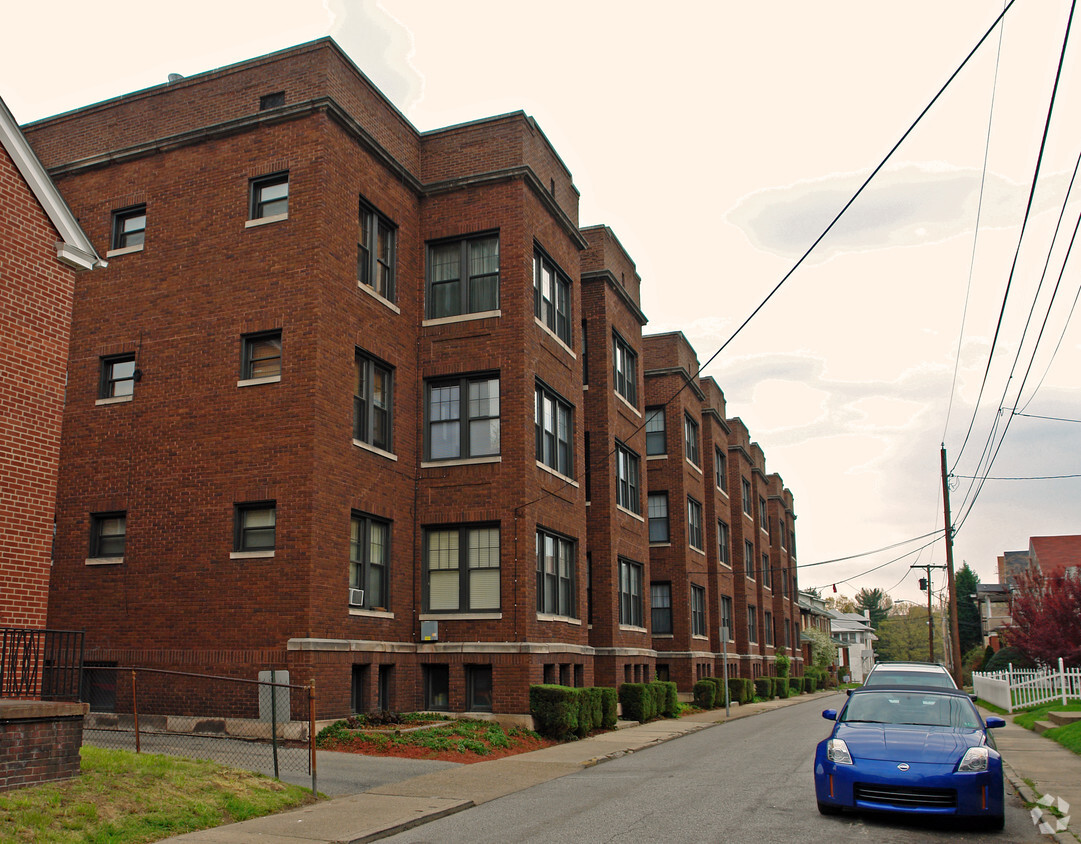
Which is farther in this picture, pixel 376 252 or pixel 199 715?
pixel 376 252

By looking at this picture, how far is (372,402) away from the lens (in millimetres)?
21859

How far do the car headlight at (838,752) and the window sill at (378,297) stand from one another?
45.9 ft

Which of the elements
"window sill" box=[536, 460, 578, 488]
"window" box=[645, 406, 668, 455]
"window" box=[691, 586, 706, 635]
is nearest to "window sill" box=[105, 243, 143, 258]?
"window sill" box=[536, 460, 578, 488]

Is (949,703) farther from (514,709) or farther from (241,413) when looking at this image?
(241,413)

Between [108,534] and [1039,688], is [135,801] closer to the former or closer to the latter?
[108,534]

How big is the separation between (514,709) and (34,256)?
1306 centimetres

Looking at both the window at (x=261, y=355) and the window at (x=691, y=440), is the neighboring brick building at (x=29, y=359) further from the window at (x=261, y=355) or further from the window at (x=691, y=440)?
the window at (x=691, y=440)

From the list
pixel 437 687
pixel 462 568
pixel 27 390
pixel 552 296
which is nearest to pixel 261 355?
pixel 462 568

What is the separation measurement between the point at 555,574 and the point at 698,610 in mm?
16898

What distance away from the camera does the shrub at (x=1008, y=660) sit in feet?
146

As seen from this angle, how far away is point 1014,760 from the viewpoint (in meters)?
16.8

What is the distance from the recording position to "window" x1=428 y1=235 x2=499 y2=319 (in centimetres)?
2394

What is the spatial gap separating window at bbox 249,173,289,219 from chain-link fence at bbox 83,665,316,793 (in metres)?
9.45

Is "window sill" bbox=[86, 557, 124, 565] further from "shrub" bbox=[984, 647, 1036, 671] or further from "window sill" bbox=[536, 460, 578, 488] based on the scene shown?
"shrub" bbox=[984, 647, 1036, 671]
